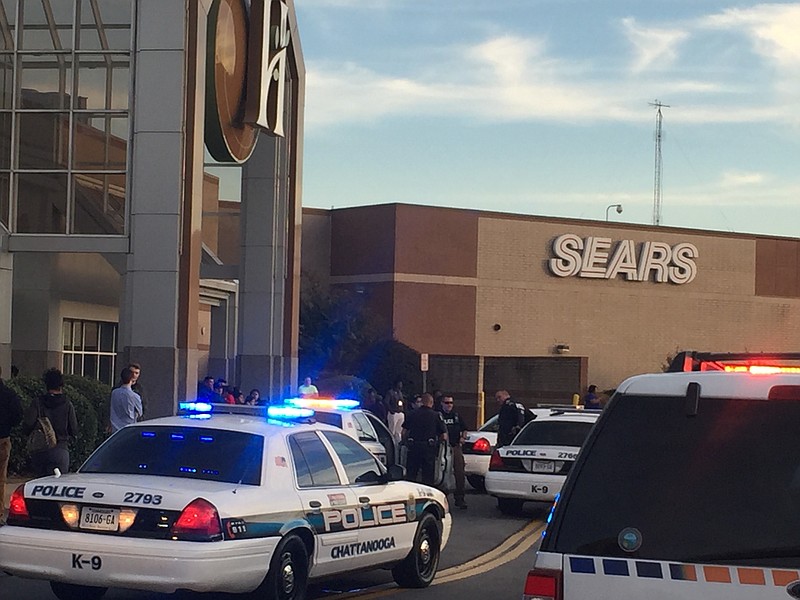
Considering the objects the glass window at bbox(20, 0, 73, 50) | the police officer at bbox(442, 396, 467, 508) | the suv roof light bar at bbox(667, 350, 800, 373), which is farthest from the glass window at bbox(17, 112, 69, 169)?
the suv roof light bar at bbox(667, 350, 800, 373)

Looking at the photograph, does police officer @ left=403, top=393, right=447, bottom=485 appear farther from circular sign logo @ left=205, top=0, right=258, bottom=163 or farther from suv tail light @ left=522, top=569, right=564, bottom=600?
suv tail light @ left=522, top=569, right=564, bottom=600

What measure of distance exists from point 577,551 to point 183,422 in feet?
19.1

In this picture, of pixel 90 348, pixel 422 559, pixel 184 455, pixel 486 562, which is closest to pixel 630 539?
pixel 184 455

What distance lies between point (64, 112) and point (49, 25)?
173 cm

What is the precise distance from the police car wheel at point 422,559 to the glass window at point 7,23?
17.1 metres

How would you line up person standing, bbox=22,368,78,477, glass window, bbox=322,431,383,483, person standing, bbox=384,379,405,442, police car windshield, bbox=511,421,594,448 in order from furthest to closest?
person standing, bbox=384,379,405,442, police car windshield, bbox=511,421,594,448, person standing, bbox=22,368,78,477, glass window, bbox=322,431,383,483

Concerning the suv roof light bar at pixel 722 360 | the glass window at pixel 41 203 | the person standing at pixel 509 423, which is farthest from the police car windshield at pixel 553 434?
the suv roof light bar at pixel 722 360

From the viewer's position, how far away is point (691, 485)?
487 cm

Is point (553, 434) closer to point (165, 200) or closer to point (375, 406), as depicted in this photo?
point (375, 406)

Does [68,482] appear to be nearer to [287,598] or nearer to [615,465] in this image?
[287,598]

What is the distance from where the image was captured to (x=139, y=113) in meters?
24.9

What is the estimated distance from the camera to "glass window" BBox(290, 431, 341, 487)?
1031 centimetres

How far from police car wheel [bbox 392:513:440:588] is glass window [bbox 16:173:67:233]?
49.6 ft

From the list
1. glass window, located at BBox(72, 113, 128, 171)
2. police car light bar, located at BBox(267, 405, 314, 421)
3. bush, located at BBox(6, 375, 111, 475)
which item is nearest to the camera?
police car light bar, located at BBox(267, 405, 314, 421)
